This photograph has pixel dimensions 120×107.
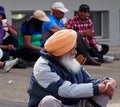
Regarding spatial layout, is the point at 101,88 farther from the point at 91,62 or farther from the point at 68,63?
the point at 91,62

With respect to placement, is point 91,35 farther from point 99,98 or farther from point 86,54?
point 99,98

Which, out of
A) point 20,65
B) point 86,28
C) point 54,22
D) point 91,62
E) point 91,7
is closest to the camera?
point 20,65

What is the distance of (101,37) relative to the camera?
46.1ft

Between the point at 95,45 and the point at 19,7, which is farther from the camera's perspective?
the point at 19,7

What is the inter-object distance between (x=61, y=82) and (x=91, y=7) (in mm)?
8467

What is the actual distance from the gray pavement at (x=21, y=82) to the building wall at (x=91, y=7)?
3.88 feet

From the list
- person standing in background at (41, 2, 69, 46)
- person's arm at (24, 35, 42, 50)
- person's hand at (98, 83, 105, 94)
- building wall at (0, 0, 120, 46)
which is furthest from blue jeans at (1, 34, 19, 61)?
person's hand at (98, 83, 105, 94)

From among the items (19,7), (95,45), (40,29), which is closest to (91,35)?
(95,45)

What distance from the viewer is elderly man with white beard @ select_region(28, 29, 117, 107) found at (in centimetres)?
521

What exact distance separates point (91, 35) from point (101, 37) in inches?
95.6

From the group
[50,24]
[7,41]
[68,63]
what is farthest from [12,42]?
[68,63]

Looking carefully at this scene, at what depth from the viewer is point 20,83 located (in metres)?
9.39

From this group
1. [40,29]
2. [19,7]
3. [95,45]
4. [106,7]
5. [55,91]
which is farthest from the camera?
[106,7]

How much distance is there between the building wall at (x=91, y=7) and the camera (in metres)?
12.7
